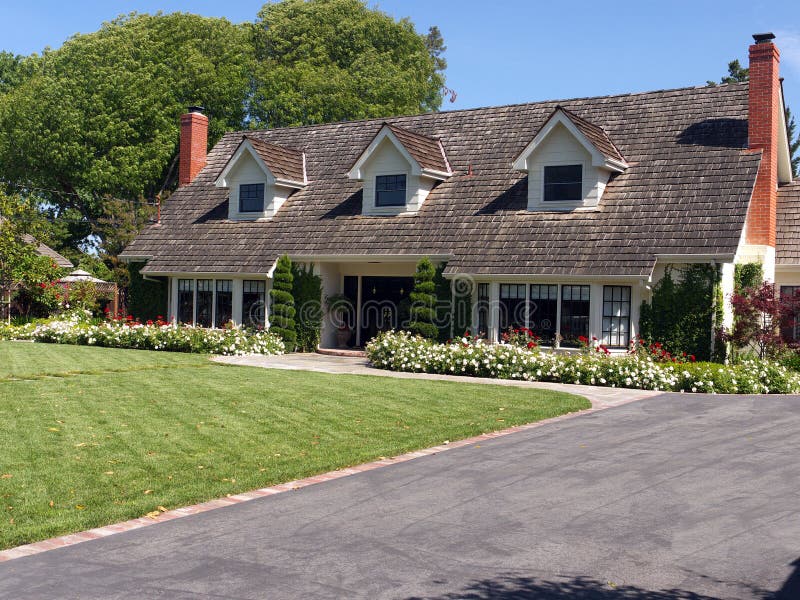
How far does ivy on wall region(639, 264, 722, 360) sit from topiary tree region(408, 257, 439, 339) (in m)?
5.45

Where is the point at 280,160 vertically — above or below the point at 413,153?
above

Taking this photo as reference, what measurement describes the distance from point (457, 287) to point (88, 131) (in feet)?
98.2

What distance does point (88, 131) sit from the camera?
45.9 meters

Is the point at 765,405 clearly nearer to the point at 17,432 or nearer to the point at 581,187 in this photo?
the point at 581,187

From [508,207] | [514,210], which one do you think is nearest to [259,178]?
[508,207]

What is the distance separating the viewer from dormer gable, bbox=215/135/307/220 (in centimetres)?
2785

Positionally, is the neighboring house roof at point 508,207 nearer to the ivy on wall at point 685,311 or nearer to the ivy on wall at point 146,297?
the ivy on wall at point 146,297

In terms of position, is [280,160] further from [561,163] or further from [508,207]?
[561,163]

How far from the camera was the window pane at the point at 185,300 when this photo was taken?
28109 mm

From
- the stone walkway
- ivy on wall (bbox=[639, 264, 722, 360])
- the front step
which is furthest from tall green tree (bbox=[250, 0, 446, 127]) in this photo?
ivy on wall (bbox=[639, 264, 722, 360])

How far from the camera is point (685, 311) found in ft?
68.5

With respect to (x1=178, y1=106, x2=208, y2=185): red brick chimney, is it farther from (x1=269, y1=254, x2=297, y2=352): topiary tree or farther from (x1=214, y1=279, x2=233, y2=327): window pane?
(x1=269, y1=254, x2=297, y2=352): topiary tree

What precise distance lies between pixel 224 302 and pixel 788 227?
55.0ft

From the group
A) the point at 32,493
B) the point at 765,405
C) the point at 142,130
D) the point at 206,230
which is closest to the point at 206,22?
the point at 142,130
